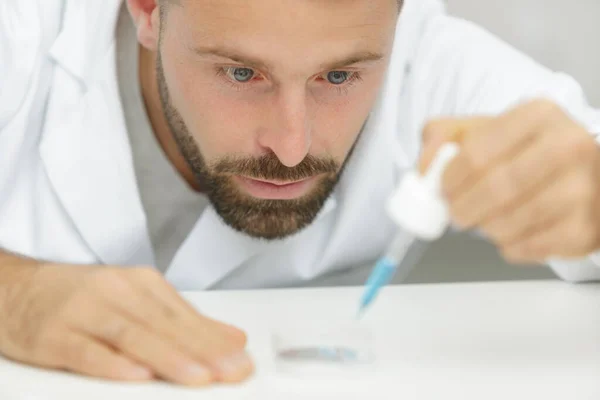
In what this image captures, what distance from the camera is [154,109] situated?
39.8 inches

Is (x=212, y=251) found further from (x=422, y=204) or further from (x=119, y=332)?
(x=422, y=204)

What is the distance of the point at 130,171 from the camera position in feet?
3.09

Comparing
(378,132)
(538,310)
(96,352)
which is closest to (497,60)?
(378,132)

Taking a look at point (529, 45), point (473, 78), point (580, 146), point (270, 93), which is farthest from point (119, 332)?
point (529, 45)

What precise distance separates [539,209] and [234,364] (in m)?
0.26

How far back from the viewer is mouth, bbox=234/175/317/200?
2.88 feet

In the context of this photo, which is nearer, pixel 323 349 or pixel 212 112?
pixel 323 349

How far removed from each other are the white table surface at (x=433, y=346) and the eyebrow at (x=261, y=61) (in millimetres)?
229

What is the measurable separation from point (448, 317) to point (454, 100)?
1.14ft

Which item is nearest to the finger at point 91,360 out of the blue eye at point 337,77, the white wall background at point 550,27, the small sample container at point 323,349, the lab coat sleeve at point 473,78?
the small sample container at point 323,349

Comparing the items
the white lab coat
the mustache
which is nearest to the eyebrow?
the mustache

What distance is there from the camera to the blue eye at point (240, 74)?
31.4 inches

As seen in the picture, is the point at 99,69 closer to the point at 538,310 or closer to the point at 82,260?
the point at 82,260

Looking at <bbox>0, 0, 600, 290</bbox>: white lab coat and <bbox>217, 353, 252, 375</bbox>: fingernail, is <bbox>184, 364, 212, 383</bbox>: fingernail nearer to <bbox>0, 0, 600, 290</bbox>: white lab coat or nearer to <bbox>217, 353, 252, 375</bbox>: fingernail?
<bbox>217, 353, 252, 375</bbox>: fingernail
